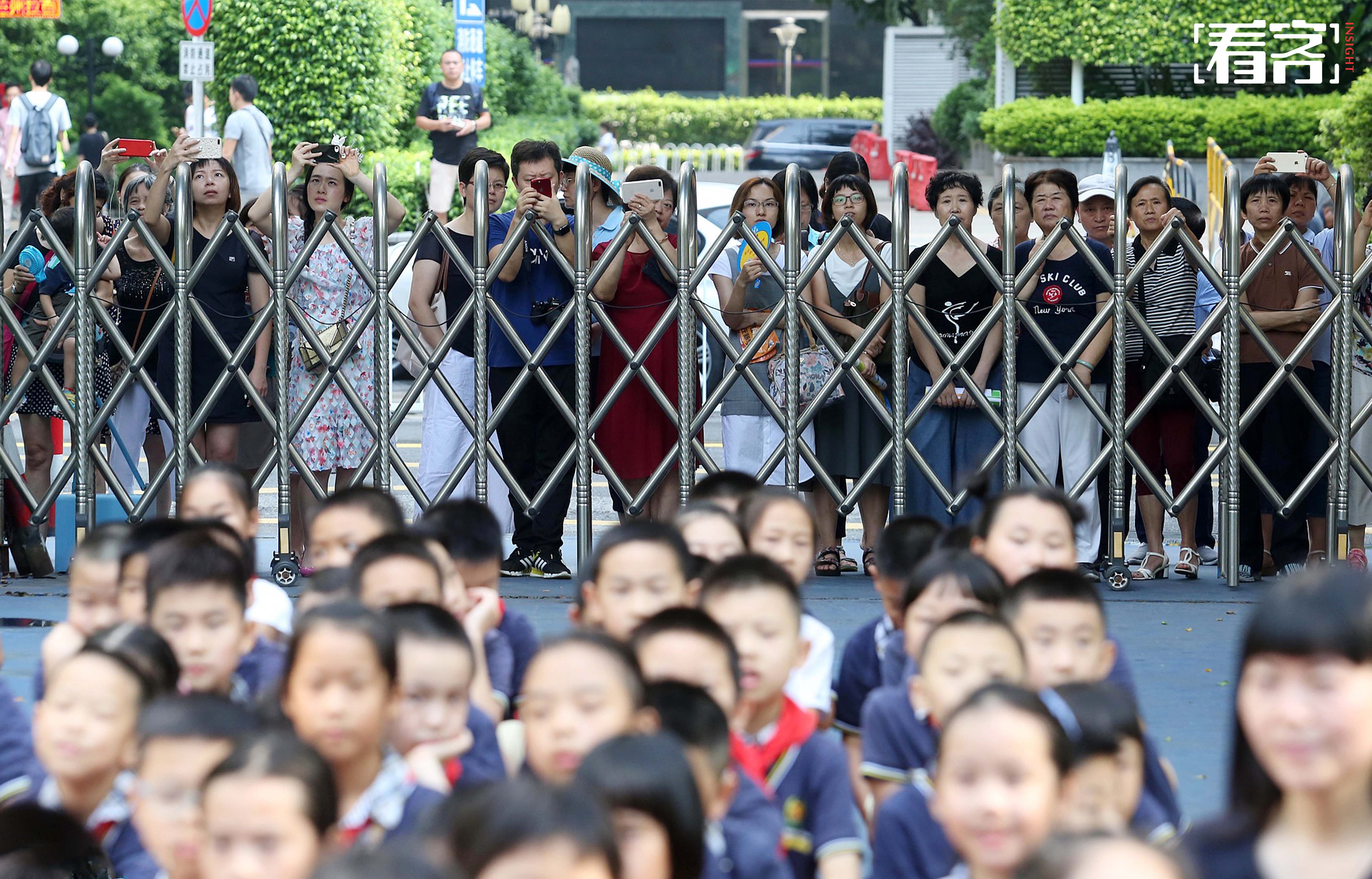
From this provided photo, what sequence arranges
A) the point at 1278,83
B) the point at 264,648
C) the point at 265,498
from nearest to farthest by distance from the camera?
the point at 264,648 → the point at 265,498 → the point at 1278,83

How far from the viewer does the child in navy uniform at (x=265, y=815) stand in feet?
8.43

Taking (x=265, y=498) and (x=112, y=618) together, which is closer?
(x=112, y=618)

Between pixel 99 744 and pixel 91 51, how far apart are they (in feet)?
68.9

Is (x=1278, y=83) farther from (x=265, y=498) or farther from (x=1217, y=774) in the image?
(x=1217, y=774)

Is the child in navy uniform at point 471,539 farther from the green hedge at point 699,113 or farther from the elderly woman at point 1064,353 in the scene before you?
the green hedge at point 699,113

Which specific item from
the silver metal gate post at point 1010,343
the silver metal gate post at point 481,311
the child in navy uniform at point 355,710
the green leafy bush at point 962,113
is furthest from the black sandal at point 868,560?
the green leafy bush at point 962,113

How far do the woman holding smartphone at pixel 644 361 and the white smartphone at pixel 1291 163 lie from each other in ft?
Answer: 7.37

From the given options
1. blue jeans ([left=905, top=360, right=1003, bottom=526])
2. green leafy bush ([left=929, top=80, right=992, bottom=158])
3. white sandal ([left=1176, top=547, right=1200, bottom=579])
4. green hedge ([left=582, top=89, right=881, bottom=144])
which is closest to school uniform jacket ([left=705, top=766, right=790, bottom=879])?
blue jeans ([left=905, top=360, right=1003, bottom=526])

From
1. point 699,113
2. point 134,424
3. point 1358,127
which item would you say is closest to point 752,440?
point 134,424

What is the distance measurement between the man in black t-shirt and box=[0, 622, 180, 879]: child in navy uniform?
11878mm

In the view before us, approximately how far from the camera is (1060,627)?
3527 millimetres

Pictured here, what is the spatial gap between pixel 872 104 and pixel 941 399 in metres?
38.3

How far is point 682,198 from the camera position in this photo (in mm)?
6480

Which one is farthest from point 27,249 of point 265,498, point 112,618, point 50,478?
point 112,618
